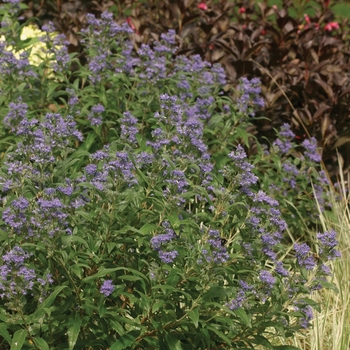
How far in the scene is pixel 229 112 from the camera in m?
5.61

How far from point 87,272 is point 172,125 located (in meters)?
1.03

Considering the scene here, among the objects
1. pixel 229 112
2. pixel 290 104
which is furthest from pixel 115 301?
pixel 290 104

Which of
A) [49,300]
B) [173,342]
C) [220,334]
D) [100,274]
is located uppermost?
[100,274]

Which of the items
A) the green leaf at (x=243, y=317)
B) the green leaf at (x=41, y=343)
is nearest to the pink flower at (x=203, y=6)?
the green leaf at (x=243, y=317)

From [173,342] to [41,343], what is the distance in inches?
A: 25.2

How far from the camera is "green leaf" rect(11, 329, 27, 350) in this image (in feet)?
11.0

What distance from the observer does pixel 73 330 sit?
11.3 ft

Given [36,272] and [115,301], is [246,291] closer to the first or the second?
[115,301]

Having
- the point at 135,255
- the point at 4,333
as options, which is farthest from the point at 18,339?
the point at 135,255

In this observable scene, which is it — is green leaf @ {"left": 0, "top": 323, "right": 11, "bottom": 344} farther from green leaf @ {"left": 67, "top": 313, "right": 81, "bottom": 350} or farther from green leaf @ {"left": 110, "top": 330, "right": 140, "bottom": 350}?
green leaf @ {"left": 110, "top": 330, "right": 140, "bottom": 350}

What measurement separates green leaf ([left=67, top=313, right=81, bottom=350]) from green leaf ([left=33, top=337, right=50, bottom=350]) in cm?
11

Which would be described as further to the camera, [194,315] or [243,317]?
[243,317]

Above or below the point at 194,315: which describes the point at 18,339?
below

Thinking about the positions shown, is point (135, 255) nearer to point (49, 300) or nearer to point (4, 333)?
point (49, 300)
